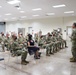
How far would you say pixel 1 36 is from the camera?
7.35m

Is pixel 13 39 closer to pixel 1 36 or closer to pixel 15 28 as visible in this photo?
pixel 1 36

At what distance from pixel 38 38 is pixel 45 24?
957 centimetres

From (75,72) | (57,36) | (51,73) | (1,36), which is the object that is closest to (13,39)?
(51,73)

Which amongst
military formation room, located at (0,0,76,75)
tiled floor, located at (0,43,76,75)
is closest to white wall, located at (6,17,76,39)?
military formation room, located at (0,0,76,75)

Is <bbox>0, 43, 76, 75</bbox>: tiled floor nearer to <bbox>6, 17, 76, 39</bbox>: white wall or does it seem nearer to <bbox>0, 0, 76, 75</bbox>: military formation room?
<bbox>0, 0, 76, 75</bbox>: military formation room

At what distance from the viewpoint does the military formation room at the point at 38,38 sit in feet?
13.8

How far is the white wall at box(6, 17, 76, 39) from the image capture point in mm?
14180

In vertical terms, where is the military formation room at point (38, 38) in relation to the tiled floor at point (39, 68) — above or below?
above

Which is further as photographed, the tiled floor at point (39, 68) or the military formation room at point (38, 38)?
the military formation room at point (38, 38)

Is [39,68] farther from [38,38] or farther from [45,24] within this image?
[45,24]

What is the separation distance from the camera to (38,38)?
21.5 ft

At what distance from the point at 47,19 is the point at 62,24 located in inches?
93.1

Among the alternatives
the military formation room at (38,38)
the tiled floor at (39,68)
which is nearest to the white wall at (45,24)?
the military formation room at (38,38)

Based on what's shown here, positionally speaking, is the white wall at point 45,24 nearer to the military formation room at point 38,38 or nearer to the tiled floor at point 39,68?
the military formation room at point 38,38
